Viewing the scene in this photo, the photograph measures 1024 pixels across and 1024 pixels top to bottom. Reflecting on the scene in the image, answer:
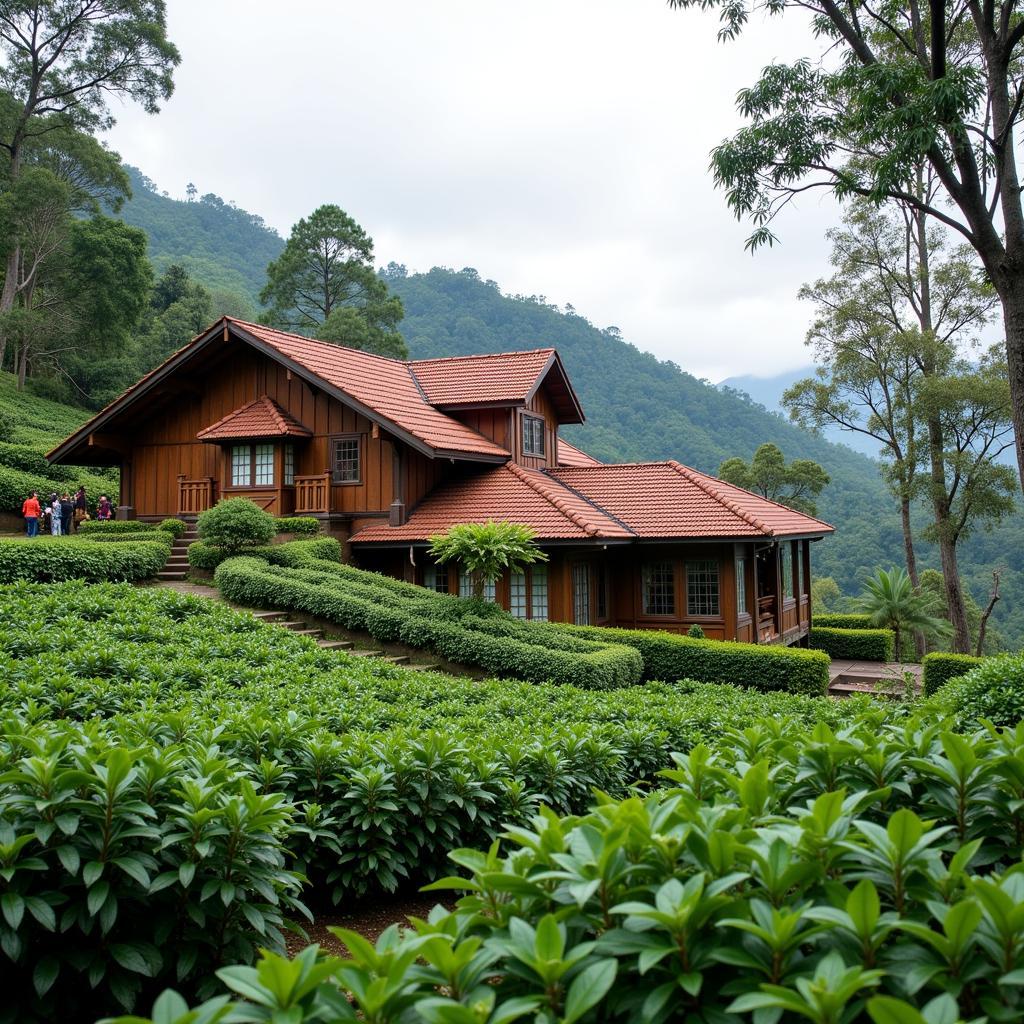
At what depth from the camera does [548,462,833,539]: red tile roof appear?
63.0ft

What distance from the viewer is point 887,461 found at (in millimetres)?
32406

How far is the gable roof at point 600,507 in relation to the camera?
18.8m

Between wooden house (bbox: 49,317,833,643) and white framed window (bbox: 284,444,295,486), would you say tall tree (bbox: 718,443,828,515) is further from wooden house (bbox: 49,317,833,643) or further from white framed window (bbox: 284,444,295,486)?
white framed window (bbox: 284,444,295,486)

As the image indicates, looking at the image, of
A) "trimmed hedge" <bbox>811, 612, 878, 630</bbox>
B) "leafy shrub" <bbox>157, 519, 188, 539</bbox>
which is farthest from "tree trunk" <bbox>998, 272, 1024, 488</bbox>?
"trimmed hedge" <bbox>811, 612, 878, 630</bbox>

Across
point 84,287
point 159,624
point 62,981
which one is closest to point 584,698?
point 159,624

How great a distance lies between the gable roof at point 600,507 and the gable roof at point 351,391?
1148mm

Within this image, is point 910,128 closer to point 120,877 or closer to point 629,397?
point 120,877

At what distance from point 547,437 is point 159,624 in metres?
14.4

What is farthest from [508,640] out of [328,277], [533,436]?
[328,277]

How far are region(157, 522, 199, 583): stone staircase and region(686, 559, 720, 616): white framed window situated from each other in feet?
37.2

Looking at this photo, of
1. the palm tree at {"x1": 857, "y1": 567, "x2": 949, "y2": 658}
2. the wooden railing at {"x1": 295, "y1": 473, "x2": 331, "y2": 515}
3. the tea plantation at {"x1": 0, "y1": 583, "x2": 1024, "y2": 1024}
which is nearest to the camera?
the tea plantation at {"x1": 0, "y1": 583, "x2": 1024, "y2": 1024}

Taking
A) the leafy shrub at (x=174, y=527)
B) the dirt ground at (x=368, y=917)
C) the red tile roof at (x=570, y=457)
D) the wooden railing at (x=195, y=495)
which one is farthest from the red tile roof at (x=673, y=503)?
the dirt ground at (x=368, y=917)

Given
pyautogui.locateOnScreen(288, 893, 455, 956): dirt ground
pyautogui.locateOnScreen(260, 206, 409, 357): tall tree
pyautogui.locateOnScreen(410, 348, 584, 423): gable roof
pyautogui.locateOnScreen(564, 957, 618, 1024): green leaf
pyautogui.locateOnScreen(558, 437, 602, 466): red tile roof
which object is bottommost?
pyautogui.locateOnScreen(288, 893, 455, 956): dirt ground

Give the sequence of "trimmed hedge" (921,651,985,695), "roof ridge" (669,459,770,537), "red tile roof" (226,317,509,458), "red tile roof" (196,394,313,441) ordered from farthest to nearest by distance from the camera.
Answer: "red tile roof" (196,394,313,441) → "red tile roof" (226,317,509,458) → "roof ridge" (669,459,770,537) → "trimmed hedge" (921,651,985,695)
